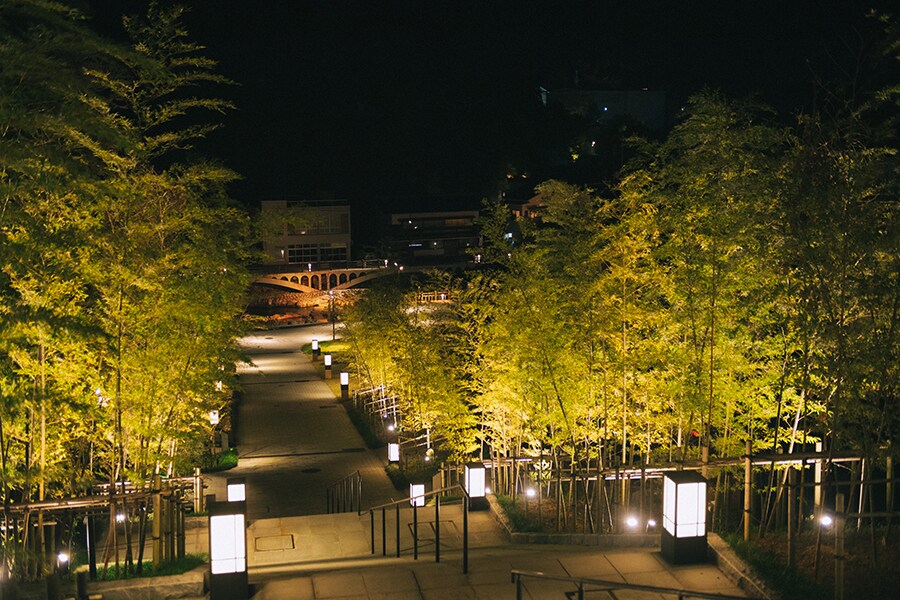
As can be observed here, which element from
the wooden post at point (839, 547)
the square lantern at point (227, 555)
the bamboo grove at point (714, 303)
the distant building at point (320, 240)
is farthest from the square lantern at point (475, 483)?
the distant building at point (320, 240)

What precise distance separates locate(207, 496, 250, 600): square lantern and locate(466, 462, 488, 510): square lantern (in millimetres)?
4493

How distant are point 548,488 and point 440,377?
405cm

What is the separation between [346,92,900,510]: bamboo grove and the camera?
7.17m

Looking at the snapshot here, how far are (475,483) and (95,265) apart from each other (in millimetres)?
5739

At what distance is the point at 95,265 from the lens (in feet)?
25.7

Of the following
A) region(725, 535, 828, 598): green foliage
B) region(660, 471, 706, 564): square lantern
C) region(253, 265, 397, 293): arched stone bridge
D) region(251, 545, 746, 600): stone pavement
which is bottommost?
region(251, 545, 746, 600): stone pavement

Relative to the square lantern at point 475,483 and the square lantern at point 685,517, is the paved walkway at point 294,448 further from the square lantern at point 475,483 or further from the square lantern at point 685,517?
the square lantern at point 685,517

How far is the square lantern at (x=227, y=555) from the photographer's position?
6.88 m

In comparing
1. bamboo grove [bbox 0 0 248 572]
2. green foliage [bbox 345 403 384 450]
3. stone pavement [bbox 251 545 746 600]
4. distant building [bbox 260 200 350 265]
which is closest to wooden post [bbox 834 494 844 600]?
stone pavement [bbox 251 545 746 600]

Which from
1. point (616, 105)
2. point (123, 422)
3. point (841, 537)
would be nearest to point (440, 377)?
point (123, 422)

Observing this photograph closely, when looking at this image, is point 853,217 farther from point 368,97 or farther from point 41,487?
point 368,97

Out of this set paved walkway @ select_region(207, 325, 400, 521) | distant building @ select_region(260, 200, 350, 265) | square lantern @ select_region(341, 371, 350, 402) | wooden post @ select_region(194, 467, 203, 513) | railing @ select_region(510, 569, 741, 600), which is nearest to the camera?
railing @ select_region(510, 569, 741, 600)

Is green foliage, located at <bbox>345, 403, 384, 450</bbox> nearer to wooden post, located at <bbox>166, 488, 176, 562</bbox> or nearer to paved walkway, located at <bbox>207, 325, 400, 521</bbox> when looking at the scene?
paved walkway, located at <bbox>207, 325, 400, 521</bbox>

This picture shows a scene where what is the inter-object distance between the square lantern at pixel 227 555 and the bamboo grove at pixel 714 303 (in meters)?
4.74
